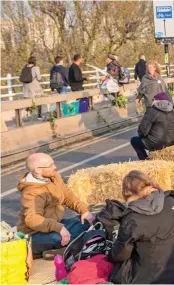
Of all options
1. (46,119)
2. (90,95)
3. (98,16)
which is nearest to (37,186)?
(46,119)

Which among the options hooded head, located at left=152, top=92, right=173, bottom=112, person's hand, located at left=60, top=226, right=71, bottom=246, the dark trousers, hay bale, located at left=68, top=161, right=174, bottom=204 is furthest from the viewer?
the dark trousers

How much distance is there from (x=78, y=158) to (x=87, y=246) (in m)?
7.27

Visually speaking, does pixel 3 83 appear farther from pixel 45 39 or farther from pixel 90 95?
pixel 90 95

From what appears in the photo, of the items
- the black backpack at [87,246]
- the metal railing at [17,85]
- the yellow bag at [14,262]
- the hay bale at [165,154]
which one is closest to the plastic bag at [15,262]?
the yellow bag at [14,262]

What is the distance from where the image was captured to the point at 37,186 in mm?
5754

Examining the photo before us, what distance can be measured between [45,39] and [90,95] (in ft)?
56.5

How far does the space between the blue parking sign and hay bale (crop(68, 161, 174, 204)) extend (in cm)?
1488

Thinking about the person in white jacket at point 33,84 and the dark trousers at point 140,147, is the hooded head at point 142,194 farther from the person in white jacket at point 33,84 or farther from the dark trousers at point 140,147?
the person in white jacket at point 33,84

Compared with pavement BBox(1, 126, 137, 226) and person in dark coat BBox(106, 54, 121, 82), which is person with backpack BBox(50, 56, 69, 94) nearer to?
person in dark coat BBox(106, 54, 121, 82)

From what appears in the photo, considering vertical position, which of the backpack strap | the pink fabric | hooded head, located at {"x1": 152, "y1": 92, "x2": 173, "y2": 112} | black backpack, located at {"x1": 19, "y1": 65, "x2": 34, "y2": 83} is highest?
black backpack, located at {"x1": 19, "y1": 65, "x2": 34, "y2": 83}

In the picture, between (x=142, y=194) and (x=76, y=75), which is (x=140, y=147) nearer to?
(x=142, y=194)

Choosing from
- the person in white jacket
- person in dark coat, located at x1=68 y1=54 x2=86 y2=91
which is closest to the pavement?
person in dark coat, located at x1=68 y1=54 x2=86 y2=91

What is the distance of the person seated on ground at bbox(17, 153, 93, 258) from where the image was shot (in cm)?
566

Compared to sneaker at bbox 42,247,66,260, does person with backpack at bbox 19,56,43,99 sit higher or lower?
higher
